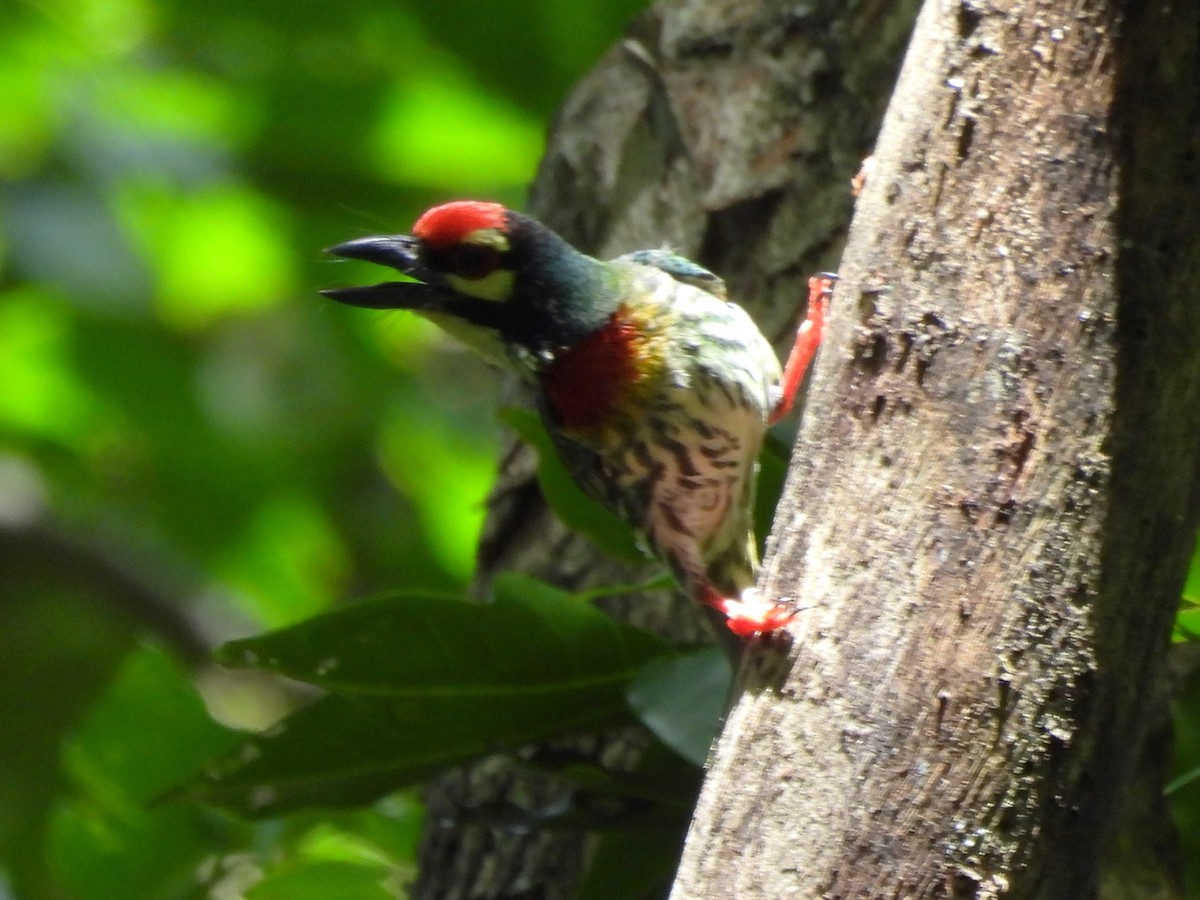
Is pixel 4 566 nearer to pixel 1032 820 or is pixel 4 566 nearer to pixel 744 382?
pixel 744 382

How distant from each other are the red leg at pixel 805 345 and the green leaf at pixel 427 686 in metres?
0.58

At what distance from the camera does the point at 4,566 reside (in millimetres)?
4730

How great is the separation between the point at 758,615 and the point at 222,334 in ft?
12.2

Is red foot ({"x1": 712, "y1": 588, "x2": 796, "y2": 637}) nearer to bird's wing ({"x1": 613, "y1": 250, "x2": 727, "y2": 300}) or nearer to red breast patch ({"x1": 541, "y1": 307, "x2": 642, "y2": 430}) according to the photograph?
red breast patch ({"x1": 541, "y1": 307, "x2": 642, "y2": 430})

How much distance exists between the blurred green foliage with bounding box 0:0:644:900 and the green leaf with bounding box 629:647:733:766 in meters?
1.09

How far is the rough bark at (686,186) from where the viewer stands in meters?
2.99

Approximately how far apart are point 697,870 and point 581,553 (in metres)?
1.57

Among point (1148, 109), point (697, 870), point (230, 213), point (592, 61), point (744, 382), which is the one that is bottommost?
point (697, 870)

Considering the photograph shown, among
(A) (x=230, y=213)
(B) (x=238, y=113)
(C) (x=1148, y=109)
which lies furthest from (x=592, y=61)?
(C) (x=1148, y=109)

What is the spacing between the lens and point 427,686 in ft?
7.97

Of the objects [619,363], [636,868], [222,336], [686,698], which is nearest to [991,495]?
[686,698]

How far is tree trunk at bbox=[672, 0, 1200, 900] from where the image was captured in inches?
63.8

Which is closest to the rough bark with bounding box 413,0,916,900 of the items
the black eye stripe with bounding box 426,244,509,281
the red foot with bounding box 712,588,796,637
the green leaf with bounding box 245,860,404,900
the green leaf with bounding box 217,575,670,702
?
the green leaf with bounding box 245,860,404,900

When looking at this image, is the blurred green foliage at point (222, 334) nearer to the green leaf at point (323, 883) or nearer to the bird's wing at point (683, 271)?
the green leaf at point (323, 883)
